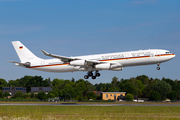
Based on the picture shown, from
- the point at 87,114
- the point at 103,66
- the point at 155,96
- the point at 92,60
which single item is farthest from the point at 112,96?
the point at 87,114

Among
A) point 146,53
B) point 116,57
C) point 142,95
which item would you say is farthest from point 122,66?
point 142,95

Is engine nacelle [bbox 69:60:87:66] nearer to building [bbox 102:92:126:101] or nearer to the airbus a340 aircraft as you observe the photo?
the airbus a340 aircraft

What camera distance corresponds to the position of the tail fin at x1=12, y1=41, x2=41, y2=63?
68.6 m

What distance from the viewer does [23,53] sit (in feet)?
229

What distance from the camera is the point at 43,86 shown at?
600 ft

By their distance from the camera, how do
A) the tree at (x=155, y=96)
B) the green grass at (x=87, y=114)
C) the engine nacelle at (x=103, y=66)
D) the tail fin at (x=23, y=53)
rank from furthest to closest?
the tree at (x=155, y=96), the tail fin at (x=23, y=53), the engine nacelle at (x=103, y=66), the green grass at (x=87, y=114)

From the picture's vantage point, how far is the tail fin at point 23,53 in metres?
68.6

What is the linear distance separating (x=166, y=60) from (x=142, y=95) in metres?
112

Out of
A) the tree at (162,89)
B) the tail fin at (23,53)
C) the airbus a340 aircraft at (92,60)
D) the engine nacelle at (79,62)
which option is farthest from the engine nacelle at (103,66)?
the tree at (162,89)

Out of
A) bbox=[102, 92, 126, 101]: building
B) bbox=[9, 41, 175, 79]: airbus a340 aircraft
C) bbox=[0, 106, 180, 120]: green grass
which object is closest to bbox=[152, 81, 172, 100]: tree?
bbox=[102, 92, 126, 101]: building

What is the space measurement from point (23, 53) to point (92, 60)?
64.9 feet

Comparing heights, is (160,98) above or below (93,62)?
below

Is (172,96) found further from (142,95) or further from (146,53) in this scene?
(146,53)

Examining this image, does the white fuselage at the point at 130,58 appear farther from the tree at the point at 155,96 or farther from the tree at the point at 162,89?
the tree at the point at 162,89
